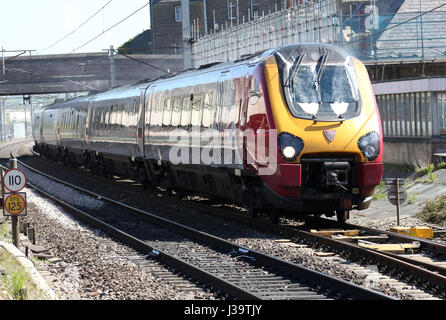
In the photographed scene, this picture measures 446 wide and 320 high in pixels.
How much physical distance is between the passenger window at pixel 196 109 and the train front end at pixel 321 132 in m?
3.76

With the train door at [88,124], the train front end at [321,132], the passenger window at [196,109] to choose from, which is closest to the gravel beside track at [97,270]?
the train front end at [321,132]

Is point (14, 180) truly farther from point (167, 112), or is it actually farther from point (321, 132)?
point (167, 112)

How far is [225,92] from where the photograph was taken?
16.7 meters

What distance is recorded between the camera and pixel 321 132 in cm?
1432

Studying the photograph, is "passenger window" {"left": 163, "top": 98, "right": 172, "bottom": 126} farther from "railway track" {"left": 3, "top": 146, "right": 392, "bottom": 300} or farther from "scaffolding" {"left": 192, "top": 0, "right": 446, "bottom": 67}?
"scaffolding" {"left": 192, "top": 0, "right": 446, "bottom": 67}

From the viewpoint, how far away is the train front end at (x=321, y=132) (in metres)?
14.3

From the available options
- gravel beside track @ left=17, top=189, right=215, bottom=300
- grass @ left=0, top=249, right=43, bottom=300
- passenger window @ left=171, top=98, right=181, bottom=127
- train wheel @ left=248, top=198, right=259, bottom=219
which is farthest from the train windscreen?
grass @ left=0, top=249, right=43, bottom=300

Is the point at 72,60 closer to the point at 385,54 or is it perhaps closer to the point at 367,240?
the point at 385,54

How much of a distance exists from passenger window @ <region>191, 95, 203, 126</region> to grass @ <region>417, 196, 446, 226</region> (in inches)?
199

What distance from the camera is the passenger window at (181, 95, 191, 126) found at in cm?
1922

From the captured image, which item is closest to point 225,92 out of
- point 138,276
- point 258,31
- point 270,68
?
point 270,68

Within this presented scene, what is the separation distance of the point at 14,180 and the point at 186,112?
236 inches

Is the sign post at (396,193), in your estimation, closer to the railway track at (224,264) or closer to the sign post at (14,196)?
the railway track at (224,264)
